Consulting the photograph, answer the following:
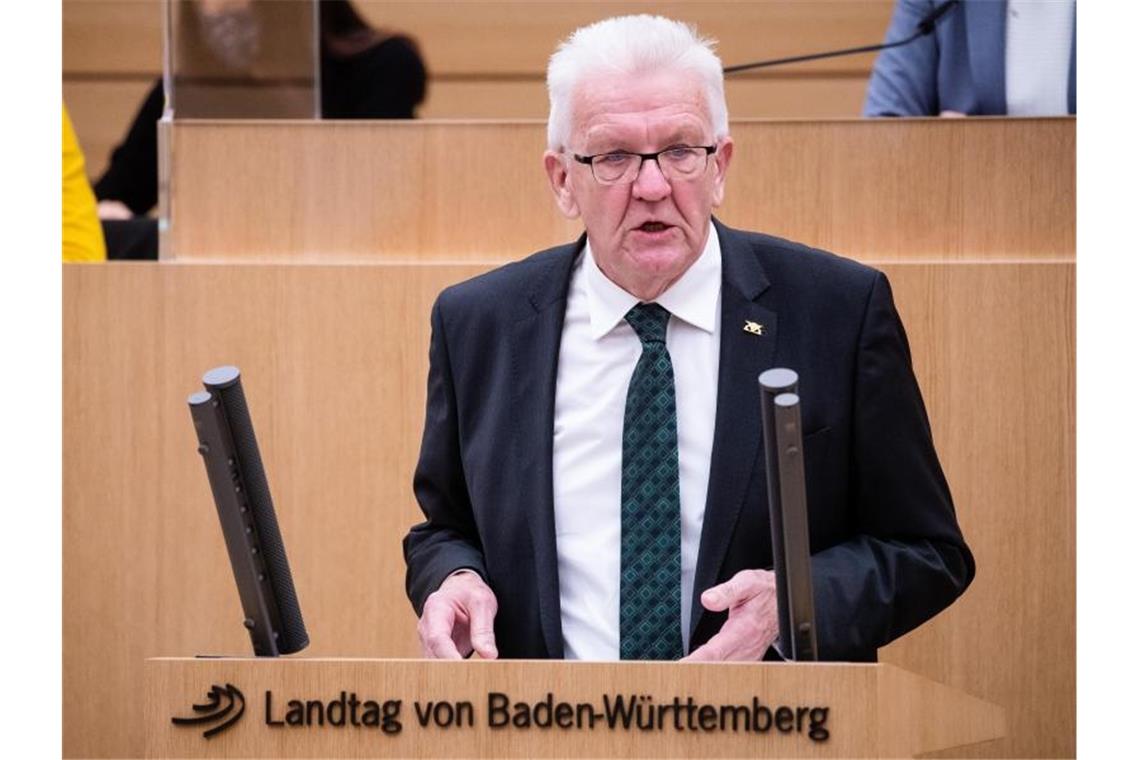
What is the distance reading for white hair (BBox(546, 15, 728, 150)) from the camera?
2494 mm

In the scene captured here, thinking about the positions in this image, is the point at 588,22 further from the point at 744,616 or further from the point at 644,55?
the point at 744,616

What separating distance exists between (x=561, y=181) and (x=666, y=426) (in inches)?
16.4

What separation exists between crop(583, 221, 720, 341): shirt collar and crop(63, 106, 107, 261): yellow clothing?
1.92 m

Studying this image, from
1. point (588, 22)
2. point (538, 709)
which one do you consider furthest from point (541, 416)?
point (588, 22)

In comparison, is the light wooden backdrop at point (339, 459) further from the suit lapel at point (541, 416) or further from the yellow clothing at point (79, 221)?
the suit lapel at point (541, 416)

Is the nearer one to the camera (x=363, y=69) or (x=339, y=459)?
(x=339, y=459)

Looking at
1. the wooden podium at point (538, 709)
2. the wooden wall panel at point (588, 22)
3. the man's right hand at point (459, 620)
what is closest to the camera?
the wooden podium at point (538, 709)

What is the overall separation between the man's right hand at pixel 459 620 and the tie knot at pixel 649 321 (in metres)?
0.41

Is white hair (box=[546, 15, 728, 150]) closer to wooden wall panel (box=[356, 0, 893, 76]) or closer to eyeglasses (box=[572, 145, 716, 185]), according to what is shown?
eyeglasses (box=[572, 145, 716, 185])

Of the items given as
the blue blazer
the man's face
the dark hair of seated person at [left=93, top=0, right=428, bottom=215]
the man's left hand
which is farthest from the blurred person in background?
the man's left hand

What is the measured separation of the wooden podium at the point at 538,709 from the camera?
6.49 feet

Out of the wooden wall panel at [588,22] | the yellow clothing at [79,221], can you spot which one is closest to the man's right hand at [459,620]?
the yellow clothing at [79,221]

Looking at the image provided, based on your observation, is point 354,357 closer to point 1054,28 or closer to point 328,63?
point 328,63

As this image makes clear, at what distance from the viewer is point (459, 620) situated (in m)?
2.46
